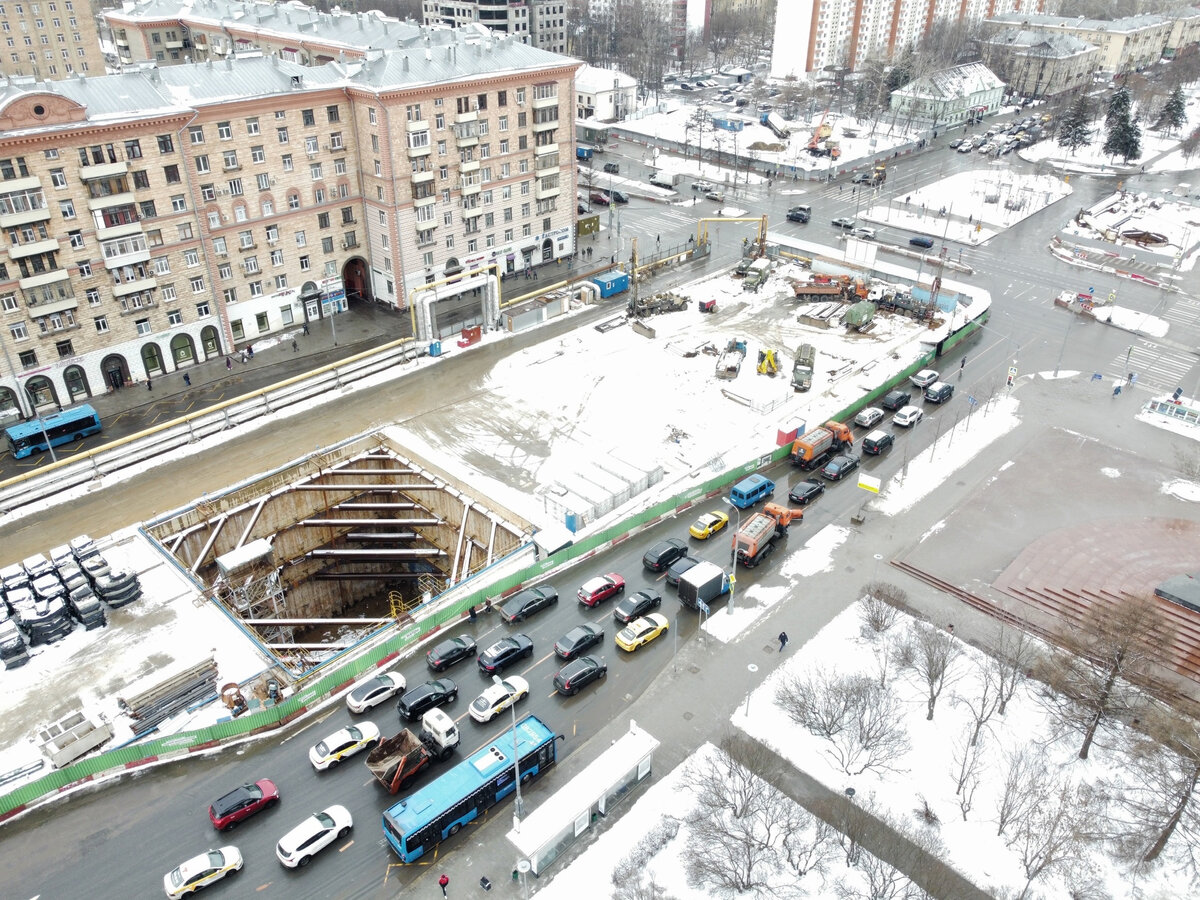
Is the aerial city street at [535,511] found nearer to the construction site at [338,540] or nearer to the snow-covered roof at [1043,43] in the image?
the construction site at [338,540]

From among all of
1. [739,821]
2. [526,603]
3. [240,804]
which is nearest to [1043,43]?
[526,603]

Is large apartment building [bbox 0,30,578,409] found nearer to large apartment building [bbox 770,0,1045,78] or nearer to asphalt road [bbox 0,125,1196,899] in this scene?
asphalt road [bbox 0,125,1196,899]

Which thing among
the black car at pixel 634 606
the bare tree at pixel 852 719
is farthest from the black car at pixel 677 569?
the bare tree at pixel 852 719

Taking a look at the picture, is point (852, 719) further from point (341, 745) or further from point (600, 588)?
point (341, 745)

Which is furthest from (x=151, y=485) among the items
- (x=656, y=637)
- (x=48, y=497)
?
(x=656, y=637)

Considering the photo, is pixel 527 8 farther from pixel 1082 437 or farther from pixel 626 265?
pixel 1082 437

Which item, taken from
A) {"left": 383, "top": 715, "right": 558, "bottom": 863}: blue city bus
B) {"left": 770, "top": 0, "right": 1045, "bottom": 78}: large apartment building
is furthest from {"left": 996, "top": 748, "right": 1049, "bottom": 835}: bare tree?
{"left": 770, "top": 0, "right": 1045, "bottom": 78}: large apartment building
